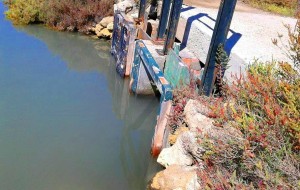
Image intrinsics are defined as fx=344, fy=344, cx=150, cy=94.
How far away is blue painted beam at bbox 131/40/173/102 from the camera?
5973mm

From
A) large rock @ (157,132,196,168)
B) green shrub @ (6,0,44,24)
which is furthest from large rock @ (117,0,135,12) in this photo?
large rock @ (157,132,196,168)

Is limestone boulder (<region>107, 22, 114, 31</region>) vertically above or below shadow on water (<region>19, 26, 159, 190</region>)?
above

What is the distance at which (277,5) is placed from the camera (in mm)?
15430

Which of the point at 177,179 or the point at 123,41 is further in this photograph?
the point at 123,41

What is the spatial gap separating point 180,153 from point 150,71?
226cm

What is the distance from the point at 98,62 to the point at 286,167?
8.73 m

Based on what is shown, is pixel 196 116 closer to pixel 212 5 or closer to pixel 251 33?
pixel 251 33

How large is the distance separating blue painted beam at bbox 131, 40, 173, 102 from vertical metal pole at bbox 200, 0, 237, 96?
658 millimetres

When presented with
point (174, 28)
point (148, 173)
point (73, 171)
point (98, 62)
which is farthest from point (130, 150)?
point (98, 62)

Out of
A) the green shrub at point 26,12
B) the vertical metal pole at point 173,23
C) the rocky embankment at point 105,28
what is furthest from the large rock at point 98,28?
the vertical metal pole at point 173,23

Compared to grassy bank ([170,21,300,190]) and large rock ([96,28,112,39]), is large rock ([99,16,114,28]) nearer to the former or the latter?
large rock ([96,28,112,39])

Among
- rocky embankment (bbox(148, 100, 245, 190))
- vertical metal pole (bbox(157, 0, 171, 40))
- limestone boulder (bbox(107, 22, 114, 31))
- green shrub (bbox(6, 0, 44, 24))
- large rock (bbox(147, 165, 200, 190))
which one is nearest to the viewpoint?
rocky embankment (bbox(148, 100, 245, 190))

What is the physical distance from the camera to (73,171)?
19.9 ft

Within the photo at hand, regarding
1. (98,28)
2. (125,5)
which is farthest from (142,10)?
(98,28)
